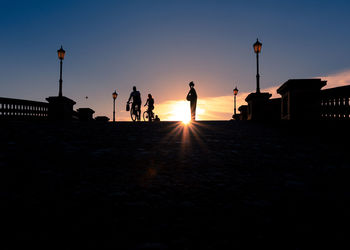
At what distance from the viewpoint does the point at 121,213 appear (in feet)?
8.27

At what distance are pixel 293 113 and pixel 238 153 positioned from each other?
716 cm

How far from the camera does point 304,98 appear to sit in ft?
37.3

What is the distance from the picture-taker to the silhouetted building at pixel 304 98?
11.2 meters

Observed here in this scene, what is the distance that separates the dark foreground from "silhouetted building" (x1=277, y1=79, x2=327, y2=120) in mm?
6350

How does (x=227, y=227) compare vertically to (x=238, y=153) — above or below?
below

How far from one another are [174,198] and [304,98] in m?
9.94

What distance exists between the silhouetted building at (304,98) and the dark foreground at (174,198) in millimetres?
6350

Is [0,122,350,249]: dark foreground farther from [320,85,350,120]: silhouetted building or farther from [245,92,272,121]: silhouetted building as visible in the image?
[245,92,272,121]: silhouetted building

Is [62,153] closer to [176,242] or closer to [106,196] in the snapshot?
[106,196]

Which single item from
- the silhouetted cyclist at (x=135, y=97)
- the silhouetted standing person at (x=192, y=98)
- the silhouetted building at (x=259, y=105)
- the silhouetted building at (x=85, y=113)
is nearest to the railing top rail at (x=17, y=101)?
the silhouetted cyclist at (x=135, y=97)

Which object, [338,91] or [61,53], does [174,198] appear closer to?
[338,91]

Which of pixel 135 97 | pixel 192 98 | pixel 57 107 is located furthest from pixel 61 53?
pixel 192 98

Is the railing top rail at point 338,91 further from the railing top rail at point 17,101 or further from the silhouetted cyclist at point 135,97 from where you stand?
the railing top rail at point 17,101

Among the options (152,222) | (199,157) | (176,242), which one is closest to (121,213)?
(152,222)
